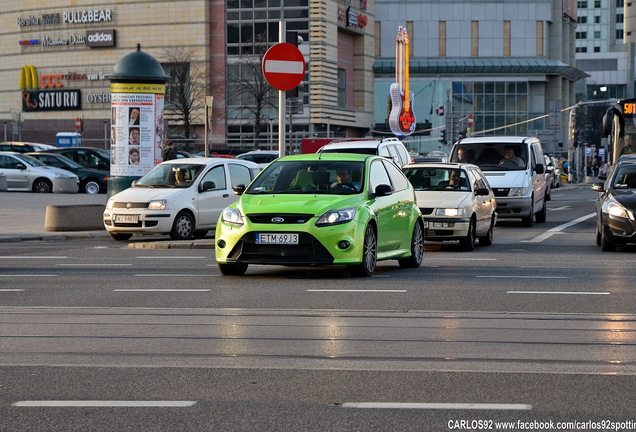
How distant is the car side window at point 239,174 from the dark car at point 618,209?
23.8 feet

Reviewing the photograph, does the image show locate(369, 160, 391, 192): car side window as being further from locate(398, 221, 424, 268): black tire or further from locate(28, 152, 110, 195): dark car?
locate(28, 152, 110, 195): dark car

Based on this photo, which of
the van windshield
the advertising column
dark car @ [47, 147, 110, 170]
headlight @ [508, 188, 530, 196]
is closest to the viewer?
headlight @ [508, 188, 530, 196]

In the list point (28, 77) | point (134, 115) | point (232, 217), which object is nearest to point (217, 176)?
point (134, 115)

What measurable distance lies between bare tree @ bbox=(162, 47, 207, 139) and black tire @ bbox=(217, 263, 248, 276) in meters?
62.8

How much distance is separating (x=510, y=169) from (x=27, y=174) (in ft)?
71.5

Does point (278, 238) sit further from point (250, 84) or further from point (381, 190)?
point (250, 84)

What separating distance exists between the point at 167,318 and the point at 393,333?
228cm

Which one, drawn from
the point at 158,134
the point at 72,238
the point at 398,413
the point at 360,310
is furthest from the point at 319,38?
the point at 398,413

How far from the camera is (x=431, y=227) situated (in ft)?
70.4

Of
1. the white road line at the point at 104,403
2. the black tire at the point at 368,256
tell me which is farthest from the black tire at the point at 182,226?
the white road line at the point at 104,403

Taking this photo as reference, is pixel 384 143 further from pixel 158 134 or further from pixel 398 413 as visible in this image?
pixel 398 413

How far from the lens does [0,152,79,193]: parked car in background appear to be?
45.4m

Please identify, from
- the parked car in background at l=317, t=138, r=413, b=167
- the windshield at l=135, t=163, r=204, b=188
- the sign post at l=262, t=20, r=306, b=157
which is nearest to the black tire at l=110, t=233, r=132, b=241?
the windshield at l=135, t=163, r=204, b=188

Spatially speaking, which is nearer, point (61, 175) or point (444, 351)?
point (444, 351)
